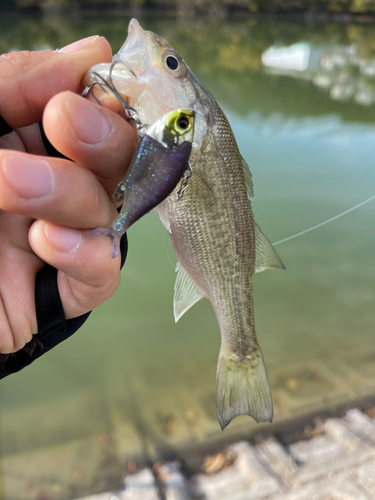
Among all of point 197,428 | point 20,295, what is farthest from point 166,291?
point 20,295

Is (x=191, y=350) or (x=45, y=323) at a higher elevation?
(x=45, y=323)

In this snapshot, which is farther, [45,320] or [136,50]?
[45,320]

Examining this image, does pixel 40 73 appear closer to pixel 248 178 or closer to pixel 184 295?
pixel 248 178

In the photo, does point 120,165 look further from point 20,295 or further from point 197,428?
point 197,428

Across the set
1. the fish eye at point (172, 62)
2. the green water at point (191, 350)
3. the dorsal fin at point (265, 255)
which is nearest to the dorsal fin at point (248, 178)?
the dorsal fin at point (265, 255)

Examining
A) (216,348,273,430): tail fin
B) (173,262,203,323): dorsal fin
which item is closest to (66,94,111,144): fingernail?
(173,262,203,323): dorsal fin

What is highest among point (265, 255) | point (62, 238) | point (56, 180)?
point (56, 180)

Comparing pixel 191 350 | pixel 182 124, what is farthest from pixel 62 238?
pixel 191 350

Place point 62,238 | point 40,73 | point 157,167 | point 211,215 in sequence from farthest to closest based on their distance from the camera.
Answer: point 211,215, point 40,73, point 62,238, point 157,167

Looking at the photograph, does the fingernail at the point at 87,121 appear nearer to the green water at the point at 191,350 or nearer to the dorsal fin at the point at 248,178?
the dorsal fin at the point at 248,178
